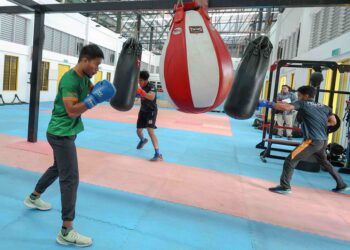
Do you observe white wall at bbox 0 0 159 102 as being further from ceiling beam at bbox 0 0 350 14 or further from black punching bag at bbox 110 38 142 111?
black punching bag at bbox 110 38 142 111

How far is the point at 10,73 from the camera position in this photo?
1233 centimetres

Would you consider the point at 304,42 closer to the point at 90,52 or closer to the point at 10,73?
the point at 90,52

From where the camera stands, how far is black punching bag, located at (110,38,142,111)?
2670 mm

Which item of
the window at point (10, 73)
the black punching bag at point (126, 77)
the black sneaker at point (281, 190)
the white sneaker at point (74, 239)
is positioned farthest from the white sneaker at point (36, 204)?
the window at point (10, 73)

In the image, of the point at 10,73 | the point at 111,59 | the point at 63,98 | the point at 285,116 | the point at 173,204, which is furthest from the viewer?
the point at 111,59

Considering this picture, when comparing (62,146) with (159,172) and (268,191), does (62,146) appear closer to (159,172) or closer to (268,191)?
(159,172)

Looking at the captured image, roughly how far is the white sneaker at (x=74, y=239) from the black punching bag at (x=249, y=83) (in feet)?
4.83

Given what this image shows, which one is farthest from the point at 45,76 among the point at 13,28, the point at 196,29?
the point at 196,29

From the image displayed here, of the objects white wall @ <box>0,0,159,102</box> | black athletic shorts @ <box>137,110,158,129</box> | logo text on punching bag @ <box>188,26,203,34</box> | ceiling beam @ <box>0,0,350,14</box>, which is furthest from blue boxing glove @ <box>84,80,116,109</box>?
white wall @ <box>0,0,159,102</box>

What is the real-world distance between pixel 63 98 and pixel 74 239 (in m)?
1.06

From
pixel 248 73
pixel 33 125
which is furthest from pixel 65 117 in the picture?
pixel 33 125

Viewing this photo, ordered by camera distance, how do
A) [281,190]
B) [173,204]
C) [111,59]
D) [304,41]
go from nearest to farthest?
[173,204] → [281,190] → [304,41] → [111,59]

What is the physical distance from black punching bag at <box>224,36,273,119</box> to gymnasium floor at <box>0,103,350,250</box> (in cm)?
114

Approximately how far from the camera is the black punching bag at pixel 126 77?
2.67 meters
